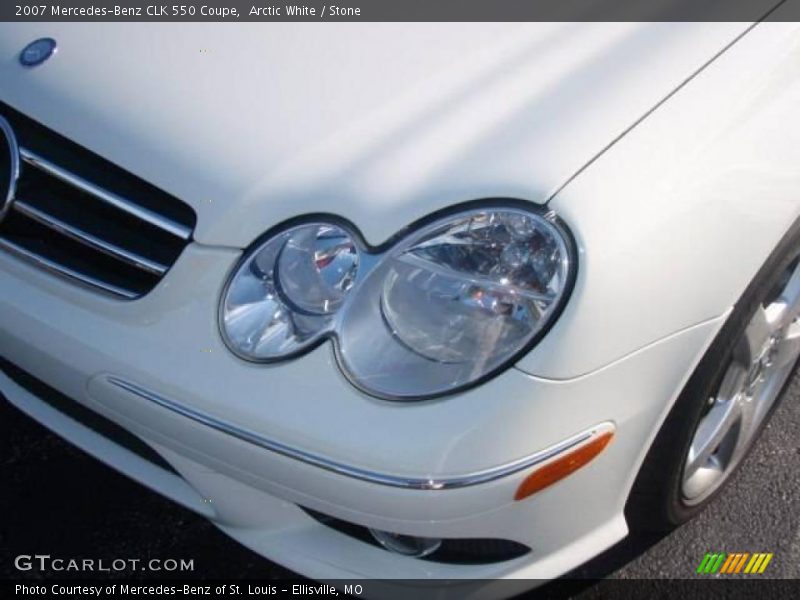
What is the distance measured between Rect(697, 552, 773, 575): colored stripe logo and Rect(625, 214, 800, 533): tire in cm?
11

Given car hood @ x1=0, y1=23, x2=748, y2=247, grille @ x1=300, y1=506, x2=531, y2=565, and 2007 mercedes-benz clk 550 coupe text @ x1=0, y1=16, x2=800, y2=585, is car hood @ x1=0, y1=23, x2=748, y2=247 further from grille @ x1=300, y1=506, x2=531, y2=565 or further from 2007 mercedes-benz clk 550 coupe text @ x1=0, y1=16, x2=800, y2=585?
grille @ x1=300, y1=506, x2=531, y2=565

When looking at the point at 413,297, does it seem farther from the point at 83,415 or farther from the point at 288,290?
the point at 83,415

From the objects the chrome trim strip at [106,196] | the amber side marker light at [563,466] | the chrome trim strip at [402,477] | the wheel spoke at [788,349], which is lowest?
the wheel spoke at [788,349]

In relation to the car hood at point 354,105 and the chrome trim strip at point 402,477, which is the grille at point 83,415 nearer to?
the chrome trim strip at point 402,477

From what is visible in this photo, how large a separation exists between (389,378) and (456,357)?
0.11 meters

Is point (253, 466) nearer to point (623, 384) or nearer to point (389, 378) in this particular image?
point (389, 378)

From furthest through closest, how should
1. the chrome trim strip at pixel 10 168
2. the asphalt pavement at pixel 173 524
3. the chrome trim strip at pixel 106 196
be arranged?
1. the asphalt pavement at pixel 173 524
2. the chrome trim strip at pixel 10 168
3. the chrome trim strip at pixel 106 196

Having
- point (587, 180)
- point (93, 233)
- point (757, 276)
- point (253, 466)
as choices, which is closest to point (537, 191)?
point (587, 180)

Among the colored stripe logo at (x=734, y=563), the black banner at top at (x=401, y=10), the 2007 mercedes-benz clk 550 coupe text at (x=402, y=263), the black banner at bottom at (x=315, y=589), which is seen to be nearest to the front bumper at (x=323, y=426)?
the 2007 mercedes-benz clk 550 coupe text at (x=402, y=263)

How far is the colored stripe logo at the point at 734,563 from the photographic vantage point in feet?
7.22

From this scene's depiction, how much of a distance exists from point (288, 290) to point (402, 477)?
36cm

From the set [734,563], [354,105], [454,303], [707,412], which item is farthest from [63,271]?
[734,563]

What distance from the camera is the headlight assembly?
1609 millimetres

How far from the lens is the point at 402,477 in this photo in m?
1.58
